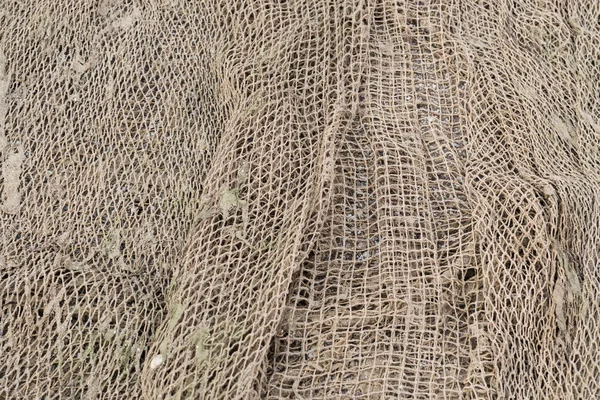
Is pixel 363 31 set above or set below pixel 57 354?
above

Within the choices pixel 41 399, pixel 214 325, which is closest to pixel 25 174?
pixel 41 399

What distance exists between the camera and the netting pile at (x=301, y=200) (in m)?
1.47

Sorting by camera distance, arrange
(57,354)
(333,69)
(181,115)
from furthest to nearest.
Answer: (181,115)
(333,69)
(57,354)

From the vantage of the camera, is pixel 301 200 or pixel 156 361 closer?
pixel 156 361

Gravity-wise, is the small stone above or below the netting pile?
below

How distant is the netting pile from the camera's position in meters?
1.47

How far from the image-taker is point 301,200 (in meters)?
1.58

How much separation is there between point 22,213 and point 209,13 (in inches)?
28.8

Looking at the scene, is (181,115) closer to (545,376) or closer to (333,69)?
(333,69)

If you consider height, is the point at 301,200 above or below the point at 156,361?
above

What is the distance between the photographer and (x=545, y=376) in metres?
1.45

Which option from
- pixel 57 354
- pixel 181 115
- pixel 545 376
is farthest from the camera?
pixel 181 115

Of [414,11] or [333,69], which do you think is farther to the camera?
[414,11]

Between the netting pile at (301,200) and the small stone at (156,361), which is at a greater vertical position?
the netting pile at (301,200)
